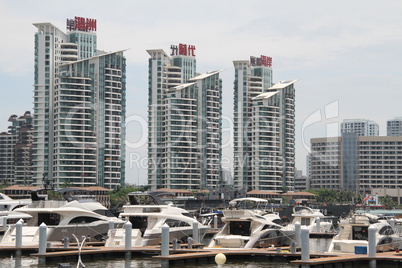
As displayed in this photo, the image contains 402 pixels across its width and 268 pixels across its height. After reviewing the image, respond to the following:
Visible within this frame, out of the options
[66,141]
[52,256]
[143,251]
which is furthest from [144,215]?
[66,141]

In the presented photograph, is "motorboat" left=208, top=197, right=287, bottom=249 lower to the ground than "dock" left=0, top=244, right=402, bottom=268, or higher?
higher

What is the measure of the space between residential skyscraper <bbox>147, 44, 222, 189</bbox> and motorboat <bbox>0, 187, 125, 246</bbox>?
117359 millimetres

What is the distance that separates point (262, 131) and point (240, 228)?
136 metres

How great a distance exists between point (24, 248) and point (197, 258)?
1215cm

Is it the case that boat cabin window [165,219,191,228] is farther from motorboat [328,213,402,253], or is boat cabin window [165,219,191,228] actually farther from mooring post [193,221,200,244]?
motorboat [328,213,402,253]

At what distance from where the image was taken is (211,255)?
135 ft

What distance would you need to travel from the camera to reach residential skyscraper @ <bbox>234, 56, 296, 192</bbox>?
181375mm

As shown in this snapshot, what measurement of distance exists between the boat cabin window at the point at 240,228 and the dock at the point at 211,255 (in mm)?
2318

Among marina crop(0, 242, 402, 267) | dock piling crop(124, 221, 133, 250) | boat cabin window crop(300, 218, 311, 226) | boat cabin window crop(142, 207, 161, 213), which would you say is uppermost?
boat cabin window crop(142, 207, 161, 213)

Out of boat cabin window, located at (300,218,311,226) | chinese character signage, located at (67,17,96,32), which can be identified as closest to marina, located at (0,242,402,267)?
boat cabin window, located at (300,218,311,226)

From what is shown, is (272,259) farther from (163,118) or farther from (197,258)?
(163,118)

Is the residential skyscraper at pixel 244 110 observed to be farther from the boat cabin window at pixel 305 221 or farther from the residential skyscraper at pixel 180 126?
the boat cabin window at pixel 305 221

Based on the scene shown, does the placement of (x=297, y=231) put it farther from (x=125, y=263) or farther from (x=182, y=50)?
(x=182, y=50)

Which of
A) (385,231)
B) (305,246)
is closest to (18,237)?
(305,246)
